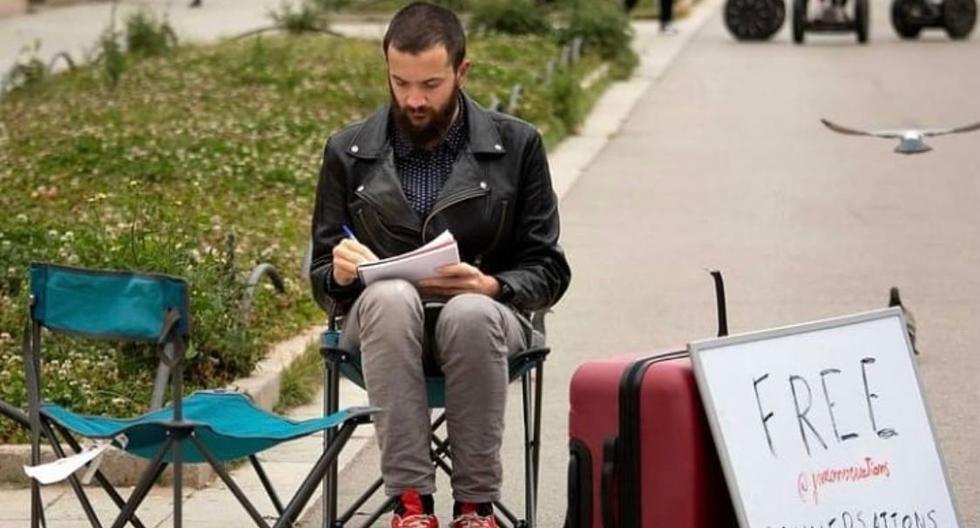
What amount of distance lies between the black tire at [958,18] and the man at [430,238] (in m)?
22.3

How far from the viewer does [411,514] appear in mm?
5754

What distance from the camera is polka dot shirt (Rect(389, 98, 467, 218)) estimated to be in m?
6.15

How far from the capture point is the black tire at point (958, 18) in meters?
27.8

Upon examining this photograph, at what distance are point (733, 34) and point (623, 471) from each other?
75.0 ft

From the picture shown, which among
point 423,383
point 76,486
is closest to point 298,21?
point 423,383

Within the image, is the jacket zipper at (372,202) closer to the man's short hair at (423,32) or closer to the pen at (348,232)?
the pen at (348,232)

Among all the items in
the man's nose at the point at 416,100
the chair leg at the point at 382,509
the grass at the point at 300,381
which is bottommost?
the grass at the point at 300,381

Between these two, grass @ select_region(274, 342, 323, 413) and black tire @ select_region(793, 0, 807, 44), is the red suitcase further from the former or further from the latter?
black tire @ select_region(793, 0, 807, 44)

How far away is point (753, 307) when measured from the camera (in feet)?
34.4

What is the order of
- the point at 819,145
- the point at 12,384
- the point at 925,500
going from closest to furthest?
the point at 925,500 < the point at 12,384 < the point at 819,145

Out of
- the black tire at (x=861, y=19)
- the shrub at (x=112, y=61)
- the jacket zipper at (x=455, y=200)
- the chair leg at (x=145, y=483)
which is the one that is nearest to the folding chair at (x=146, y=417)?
the chair leg at (x=145, y=483)

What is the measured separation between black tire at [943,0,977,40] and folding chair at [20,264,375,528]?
23.2 metres

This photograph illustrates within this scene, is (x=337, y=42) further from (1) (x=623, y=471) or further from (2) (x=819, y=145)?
(1) (x=623, y=471)

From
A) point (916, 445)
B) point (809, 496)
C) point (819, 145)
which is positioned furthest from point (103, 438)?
point (819, 145)
